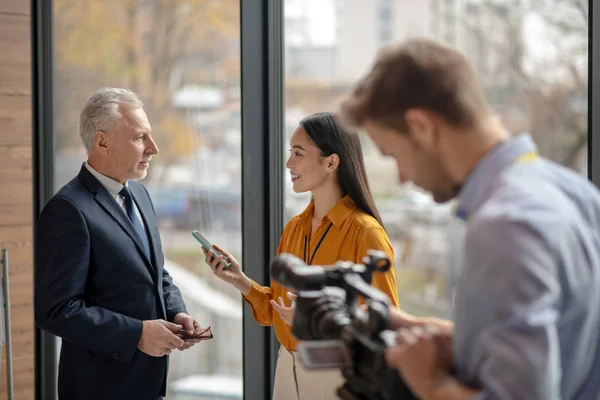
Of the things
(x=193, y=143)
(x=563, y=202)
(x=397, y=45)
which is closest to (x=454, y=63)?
(x=397, y=45)

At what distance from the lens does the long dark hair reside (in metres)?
2.34

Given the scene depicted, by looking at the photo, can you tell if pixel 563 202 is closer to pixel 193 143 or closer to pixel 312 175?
pixel 312 175

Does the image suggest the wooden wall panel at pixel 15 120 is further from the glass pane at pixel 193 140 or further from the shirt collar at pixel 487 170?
the shirt collar at pixel 487 170

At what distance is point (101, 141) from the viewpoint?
2.47 metres

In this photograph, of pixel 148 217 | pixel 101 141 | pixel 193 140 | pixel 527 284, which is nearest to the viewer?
Answer: pixel 527 284

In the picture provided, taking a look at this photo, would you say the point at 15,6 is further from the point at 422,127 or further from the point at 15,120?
the point at 422,127

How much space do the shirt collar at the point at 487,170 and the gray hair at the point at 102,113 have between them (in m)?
1.65

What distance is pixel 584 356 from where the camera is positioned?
1049 mm

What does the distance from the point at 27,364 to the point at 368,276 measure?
3.20 m

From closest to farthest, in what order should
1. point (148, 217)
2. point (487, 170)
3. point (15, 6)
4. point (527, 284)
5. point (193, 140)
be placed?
point (527, 284)
point (487, 170)
point (148, 217)
point (193, 140)
point (15, 6)

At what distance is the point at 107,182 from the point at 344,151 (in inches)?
31.7

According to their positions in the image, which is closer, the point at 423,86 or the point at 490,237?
the point at 490,237

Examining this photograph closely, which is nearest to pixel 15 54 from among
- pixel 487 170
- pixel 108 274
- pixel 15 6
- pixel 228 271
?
pixel 15 6

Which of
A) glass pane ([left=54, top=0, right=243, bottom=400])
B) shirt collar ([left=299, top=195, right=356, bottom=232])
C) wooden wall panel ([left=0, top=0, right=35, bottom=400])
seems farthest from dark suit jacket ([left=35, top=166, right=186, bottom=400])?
wooden wall panel ([left=0, top=0, right=35, bottom=400])
